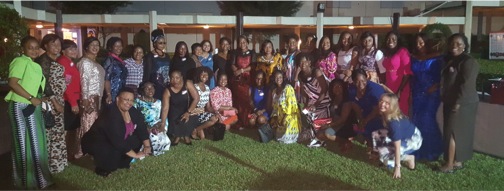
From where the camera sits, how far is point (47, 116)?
4.83 meters

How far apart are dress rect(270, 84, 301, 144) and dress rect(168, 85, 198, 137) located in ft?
4.38

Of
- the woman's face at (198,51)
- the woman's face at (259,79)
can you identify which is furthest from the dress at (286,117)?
the woman's face at (198,51)

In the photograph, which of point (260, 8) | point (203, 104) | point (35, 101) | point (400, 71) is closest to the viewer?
point (35, 101)

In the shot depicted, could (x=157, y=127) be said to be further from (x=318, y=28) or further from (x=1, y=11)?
(x=318, y=28)

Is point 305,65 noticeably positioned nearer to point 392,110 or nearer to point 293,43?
point 293,43

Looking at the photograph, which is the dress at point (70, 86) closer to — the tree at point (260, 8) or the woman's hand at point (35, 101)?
the woman's hand at point (35, 101)

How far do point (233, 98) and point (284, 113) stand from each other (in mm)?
1381

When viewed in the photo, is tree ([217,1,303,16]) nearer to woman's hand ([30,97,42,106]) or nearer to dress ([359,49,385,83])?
dress ([359,49,385,83])

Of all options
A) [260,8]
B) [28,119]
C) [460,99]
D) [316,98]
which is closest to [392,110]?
[460,99]

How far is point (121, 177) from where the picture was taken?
5254 millimetres

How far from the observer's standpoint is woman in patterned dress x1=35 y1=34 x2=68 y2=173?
198 inches

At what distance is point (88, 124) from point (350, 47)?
4.11 metres

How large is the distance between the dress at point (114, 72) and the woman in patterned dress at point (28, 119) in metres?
1.64

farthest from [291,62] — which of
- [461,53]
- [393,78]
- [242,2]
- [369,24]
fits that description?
[242,2]
